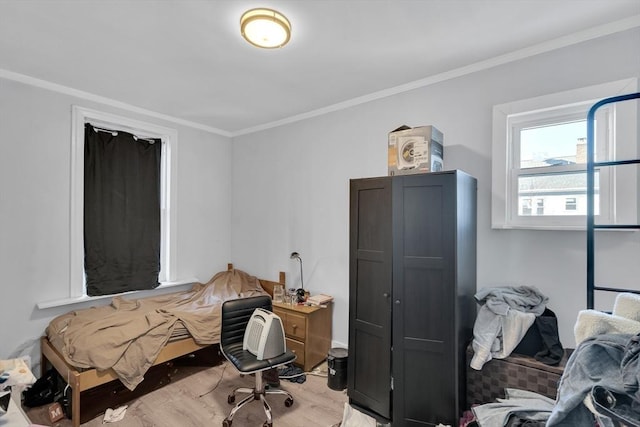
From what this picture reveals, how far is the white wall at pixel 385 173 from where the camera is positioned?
6.78 ft

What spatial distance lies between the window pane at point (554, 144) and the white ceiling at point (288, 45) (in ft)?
1.80

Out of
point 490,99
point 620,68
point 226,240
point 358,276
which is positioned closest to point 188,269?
point 226,240

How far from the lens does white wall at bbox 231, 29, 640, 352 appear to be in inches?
81.4

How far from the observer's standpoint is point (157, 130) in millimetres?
3686

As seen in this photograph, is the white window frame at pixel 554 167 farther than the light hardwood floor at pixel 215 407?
No

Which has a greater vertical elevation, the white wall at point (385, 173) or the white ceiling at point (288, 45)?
the white ceiling at point (288, 45)

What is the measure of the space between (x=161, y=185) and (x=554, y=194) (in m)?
3.90

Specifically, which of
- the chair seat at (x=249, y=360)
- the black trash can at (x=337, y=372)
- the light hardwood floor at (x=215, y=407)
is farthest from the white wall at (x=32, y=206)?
the black trash can at (x=337, y=372)

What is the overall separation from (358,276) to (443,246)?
680 mm

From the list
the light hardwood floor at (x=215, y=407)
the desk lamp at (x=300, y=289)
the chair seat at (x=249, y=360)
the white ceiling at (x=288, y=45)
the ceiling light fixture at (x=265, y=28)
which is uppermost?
the white ceiling at (x=288, y=45)

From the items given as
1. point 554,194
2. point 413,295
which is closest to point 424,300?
point 413,295

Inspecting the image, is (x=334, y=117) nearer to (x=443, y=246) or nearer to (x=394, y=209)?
(x=394, y=209)

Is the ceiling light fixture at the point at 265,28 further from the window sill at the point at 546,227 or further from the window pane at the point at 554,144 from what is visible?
the window sill at the point at 546,227

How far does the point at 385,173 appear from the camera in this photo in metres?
3.01
